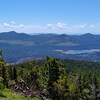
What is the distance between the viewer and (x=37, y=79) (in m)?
106

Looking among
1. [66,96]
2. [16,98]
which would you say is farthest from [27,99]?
[66,96]

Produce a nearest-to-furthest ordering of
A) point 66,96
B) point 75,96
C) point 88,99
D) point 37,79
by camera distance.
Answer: point 66,96 < point 75,96 < point 37,79 < point 88,99

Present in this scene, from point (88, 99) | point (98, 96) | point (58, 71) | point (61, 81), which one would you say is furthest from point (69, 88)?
point (98, 96)

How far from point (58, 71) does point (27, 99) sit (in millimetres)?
47074

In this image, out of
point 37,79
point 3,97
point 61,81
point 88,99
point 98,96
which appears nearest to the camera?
point 3,97

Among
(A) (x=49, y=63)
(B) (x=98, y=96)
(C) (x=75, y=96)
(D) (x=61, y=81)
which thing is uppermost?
(A) (x=49, y=63)

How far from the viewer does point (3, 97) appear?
25.6m

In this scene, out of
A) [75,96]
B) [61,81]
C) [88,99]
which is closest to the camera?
[61,81]

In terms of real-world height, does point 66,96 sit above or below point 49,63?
below

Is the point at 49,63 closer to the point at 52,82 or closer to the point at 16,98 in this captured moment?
the point at 52,82

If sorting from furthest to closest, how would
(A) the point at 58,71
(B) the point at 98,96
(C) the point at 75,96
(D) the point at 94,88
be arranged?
(D) the point at 94,88 < (B) the point at 98,96 < (C) the point at 75,96 < (A) the point at 58,71

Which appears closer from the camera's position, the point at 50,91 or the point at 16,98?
the point at 16,98

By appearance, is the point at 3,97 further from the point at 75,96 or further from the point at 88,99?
the point at 88,99

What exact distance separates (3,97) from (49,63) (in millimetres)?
48955
